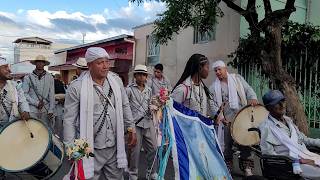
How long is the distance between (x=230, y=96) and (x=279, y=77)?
6.57 ft

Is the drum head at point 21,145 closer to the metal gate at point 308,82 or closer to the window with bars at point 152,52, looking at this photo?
the metal gate at point 308,82

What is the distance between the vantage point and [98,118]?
459 centimetres

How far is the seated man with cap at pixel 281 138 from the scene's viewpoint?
4.53m

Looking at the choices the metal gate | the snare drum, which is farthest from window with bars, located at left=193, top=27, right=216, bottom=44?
the snare drum

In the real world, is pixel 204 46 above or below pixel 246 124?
above

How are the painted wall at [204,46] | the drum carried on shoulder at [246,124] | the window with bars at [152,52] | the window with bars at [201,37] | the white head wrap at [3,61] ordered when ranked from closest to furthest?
1. the drum carried on shoulder at [246,124]
2. the white head wrap at [3,61]
3. the painted wall at [204,46]
4. the window with bars at [201,37]
5. the window with bars at [152,52]

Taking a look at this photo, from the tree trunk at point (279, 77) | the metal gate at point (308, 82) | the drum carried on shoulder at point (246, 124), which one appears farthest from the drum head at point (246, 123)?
the metal gate at point (308, 82)

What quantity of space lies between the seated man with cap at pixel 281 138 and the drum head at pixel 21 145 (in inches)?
107

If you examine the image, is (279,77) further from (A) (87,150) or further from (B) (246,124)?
(A) (87,150)

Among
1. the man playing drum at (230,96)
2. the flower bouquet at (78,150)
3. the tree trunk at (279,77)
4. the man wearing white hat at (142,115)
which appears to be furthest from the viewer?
the tree trunk at (279,77)

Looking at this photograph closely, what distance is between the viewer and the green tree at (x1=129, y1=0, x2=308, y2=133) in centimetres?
879

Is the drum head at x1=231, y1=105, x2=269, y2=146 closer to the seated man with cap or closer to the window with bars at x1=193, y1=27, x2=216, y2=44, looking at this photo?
the seated man with cap

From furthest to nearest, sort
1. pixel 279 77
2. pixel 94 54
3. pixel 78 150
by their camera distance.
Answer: pixel 279 77, pixel 94 54, pixel 78 150

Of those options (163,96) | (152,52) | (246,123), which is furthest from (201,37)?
(163,96)
